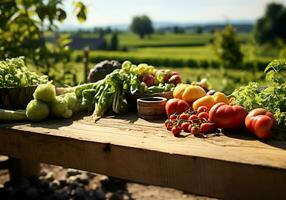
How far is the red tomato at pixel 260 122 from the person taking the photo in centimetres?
192

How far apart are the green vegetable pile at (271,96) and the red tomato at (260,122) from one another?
7 cm

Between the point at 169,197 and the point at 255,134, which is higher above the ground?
the point at 255,134

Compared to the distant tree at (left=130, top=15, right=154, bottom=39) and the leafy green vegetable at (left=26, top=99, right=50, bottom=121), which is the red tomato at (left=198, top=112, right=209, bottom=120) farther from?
the distant tree at (left=130, top=15, right=154, bottom=39)

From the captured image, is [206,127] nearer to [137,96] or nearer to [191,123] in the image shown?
[191,123]

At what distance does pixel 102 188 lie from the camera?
14.1 ft

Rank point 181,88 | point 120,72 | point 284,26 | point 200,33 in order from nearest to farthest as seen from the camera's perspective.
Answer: point 181,88
point 120,72
point 284,26
point 200,33

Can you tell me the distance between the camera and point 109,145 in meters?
1.98

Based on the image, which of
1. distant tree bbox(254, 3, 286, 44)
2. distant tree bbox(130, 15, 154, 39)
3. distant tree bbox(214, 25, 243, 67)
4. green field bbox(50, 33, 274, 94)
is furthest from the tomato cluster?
distant tree bbox(254, 3, 286, 44)

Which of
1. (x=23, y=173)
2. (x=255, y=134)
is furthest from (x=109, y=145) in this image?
(x=23, y=173)

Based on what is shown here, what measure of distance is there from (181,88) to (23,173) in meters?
2.37

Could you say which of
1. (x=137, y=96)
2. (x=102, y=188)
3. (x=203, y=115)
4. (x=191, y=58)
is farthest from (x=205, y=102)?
(x=191, y=58)

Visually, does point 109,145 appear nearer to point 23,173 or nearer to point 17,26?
point 23,173

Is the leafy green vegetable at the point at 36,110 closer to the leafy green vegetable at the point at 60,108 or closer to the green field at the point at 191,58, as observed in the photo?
the leafy green vegetable at the point at 60,108

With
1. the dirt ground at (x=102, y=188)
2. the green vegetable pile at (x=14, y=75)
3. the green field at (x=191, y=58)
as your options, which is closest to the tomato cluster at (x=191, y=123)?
the green field at (x=191, y=58)
